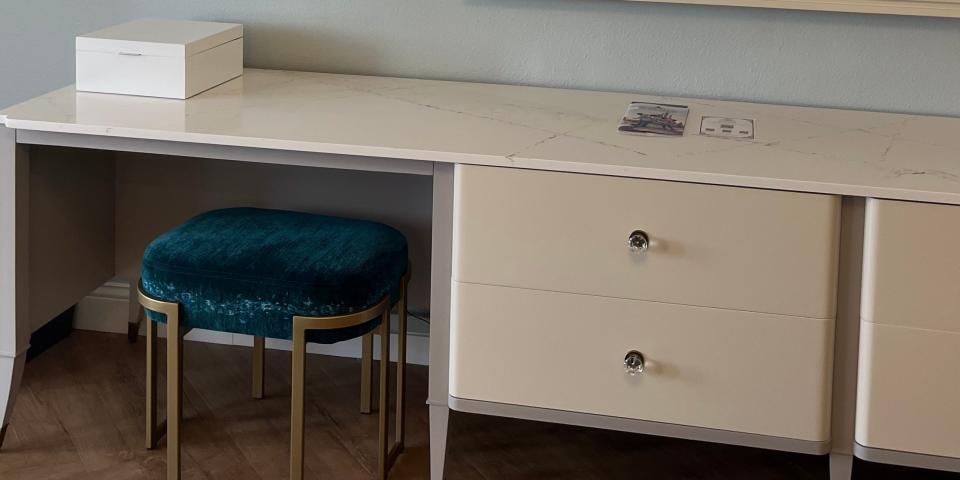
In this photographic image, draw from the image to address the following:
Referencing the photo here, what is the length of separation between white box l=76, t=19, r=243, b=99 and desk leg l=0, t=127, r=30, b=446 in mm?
211

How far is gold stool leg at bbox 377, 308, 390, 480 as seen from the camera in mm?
2234

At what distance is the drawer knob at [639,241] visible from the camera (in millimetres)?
1926

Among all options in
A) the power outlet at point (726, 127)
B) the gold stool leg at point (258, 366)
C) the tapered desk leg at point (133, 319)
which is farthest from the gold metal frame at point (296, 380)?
the power outlet at point (726, 127)

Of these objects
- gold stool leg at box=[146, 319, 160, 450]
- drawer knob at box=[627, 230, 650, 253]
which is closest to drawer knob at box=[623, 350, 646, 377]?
drawer knob at box=[627, 230, 650, 253]

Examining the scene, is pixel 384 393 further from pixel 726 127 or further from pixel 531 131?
pixel 726 127

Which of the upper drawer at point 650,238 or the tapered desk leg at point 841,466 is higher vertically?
the upper drawer at point 650,238

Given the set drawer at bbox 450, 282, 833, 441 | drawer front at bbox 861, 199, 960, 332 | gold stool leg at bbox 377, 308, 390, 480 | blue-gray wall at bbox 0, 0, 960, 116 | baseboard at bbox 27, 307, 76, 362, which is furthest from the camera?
baseboard at bbox 27, 307, 76, 362

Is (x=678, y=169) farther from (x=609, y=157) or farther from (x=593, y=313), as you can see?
(x=593, y=313)

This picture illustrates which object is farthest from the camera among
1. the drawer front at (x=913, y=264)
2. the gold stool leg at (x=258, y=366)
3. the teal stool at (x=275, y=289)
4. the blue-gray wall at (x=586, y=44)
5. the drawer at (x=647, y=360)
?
the gold stool leg at (x=258, y=366)

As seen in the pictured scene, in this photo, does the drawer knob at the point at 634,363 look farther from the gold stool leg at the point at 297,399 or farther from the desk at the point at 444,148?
the gold stool leg at the point at 297,399

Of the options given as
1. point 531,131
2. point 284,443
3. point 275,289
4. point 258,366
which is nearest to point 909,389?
point 531,131

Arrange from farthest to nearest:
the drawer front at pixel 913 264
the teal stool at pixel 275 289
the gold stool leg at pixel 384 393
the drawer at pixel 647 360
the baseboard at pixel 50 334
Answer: the baseboard at pixel 50 334 → the gold stool leg at pixel 384 393 → the teal stool at pixel 275 289 → the drawer at pixel 647 360 → the drawer front at pixel 913 264

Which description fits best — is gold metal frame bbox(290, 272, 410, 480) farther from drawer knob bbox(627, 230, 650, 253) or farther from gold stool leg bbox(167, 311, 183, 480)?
drawer knob bbox(627, 230, 650, 253)

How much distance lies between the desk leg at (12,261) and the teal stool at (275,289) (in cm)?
23
